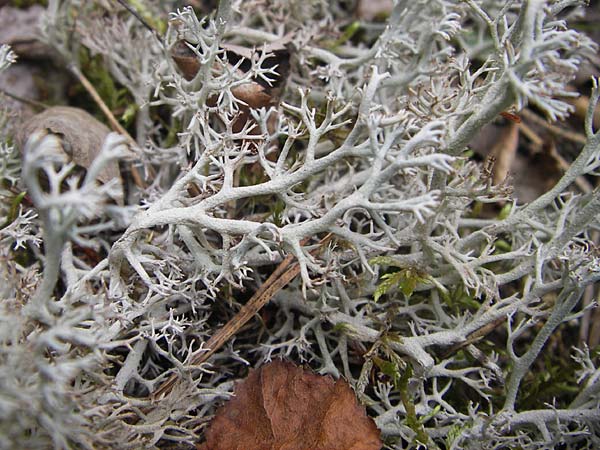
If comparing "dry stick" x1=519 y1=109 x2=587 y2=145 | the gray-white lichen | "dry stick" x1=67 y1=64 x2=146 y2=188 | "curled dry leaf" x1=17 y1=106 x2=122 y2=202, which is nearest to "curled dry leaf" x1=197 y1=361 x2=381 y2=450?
the gray-white lichen

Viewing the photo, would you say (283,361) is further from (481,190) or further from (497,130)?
(497,130)

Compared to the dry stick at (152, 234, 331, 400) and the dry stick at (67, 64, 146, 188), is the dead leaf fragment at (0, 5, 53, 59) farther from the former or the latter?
the dry stick at (152, 234, 331, 400)

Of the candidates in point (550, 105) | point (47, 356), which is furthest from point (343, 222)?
point (47, 356)

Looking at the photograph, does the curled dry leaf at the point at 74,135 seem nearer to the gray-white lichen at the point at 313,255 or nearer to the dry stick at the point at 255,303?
the gray-white lichen at the point at 313,255

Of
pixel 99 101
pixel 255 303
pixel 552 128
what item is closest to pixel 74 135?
pixel 99 101

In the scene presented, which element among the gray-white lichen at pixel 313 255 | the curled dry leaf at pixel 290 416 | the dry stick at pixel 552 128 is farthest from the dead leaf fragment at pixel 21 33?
the dry stick at pixel 552 128
